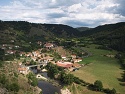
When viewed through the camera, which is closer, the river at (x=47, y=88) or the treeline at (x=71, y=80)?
the treeline at (x=71, y=80)

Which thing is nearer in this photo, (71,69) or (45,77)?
(45,77)

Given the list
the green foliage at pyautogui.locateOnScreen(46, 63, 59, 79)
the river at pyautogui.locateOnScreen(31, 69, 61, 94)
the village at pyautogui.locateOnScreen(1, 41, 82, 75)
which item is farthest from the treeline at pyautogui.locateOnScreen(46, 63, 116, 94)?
the village at pyautogui.locateOnScreen(1, 41, 82, 75)

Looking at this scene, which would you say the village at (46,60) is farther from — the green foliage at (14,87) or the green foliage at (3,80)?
the green foliage at (14,87)

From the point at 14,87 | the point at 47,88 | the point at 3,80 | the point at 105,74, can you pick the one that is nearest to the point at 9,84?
the point at 3,80

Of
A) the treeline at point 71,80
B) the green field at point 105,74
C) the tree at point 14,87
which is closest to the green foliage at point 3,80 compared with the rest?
the tree at point 14,87

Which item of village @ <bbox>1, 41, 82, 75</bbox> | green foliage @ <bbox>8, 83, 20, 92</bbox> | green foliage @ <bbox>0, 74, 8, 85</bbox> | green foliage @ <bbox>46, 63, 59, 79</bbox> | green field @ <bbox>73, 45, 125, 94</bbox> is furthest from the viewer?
village @ <bbox>1, 41, 82, 75</bbox>

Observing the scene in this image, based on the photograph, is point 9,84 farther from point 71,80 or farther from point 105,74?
point 105,74

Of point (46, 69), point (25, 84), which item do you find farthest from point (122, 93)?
point (46, 69)

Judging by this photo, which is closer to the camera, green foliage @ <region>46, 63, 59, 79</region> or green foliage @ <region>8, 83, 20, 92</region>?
green foliage @ <region>8, 83, 20, 92</region>

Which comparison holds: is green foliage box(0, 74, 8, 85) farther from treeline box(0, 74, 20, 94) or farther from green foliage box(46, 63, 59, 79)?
green foliage box(46, 63, 59, 79)

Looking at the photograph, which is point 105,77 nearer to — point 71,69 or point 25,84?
point 71,69

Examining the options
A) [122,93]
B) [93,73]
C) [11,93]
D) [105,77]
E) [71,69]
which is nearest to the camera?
[11,93]
